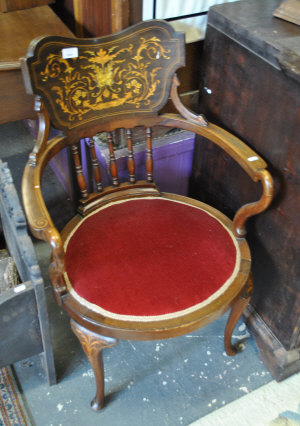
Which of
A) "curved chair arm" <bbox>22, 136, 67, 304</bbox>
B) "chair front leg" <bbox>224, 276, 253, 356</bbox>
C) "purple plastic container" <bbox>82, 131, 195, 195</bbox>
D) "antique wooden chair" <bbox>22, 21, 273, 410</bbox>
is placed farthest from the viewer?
"purple plastic container" <bbox>82, 131, 195, 195</bbox>

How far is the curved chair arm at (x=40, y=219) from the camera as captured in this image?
1121mm

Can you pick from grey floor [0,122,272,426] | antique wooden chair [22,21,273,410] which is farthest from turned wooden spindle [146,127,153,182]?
grey floor [0,122,272,426]

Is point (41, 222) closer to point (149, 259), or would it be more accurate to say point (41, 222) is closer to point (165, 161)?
point (149, 259)

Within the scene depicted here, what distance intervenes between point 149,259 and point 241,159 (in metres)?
0.40

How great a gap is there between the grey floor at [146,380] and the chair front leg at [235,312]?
46 mm

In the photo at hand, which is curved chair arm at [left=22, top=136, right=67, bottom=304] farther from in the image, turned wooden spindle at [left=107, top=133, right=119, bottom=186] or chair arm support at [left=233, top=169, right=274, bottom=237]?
chair arm support at [left=233, top=169, right=274, bottom=237]

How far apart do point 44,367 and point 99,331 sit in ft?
1.36

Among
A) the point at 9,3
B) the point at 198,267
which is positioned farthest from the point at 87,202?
the point at 9,3

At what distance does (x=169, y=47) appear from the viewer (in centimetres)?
140

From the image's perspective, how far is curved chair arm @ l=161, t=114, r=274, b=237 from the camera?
129 cm

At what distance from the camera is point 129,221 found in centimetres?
148

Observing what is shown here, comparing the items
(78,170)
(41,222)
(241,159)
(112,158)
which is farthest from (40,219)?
(241,159)

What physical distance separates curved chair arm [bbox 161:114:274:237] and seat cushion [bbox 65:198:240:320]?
98mm

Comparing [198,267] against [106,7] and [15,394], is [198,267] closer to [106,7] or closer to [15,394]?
[15,394]
